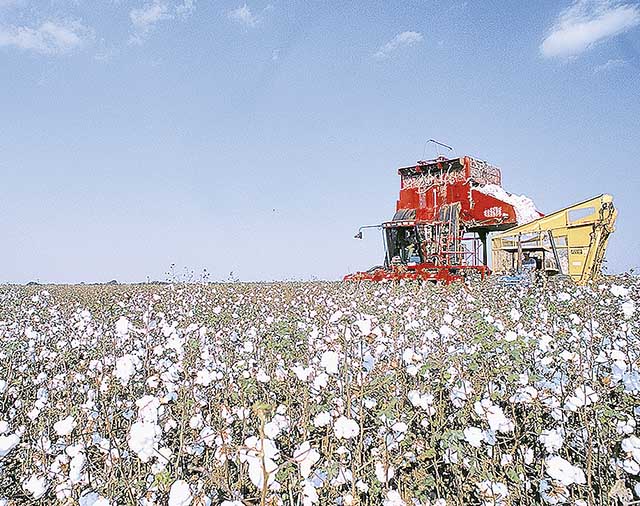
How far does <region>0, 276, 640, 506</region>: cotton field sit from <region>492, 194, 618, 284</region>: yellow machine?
794 centimetres

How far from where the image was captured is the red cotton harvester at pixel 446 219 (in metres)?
16.6

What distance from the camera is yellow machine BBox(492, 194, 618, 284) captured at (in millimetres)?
11992

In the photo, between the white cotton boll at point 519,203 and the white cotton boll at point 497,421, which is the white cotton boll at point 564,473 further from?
the white cotton boll at point 519,203

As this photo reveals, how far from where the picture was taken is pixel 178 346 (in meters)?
3.63

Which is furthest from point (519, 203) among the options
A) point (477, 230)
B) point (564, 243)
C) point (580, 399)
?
point (580, 399)

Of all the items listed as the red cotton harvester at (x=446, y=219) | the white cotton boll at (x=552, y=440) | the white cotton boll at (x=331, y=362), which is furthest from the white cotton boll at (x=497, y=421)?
the red cotton harvester at (x=446, y=219)

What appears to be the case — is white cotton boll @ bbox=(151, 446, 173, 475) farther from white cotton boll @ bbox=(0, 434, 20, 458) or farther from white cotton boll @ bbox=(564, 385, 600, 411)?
white cotton boll @ bbox=(564, 385, 600, 411)

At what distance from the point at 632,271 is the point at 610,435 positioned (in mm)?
6649

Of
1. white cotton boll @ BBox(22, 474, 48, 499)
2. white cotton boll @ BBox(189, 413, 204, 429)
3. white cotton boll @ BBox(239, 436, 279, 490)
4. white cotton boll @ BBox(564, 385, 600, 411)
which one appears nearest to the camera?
white cotton boll @ BBox(239, 436, 279, 490)

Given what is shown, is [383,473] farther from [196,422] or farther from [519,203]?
[519,203]

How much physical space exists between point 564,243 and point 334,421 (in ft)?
37.6

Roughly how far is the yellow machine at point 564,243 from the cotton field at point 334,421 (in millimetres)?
7944

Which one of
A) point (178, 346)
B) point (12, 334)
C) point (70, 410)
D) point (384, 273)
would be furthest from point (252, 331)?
point (384, 273)

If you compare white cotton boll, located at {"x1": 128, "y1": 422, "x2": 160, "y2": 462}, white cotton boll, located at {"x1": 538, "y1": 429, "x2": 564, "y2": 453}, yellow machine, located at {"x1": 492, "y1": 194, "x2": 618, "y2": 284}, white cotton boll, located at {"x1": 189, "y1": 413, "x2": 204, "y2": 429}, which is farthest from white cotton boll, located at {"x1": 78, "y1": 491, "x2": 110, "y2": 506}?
yellow machine, located at {"x1": 492, "y1": 194, "x2": 618, "y2": 284}
